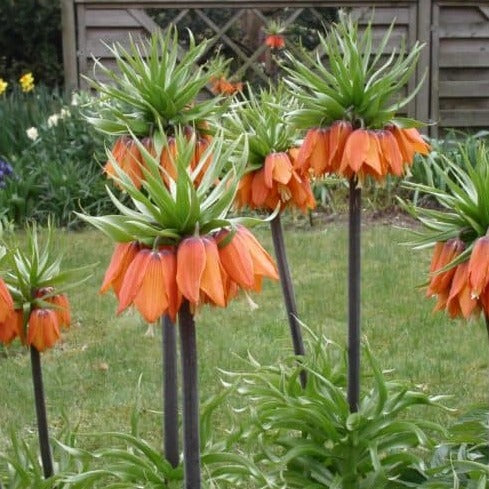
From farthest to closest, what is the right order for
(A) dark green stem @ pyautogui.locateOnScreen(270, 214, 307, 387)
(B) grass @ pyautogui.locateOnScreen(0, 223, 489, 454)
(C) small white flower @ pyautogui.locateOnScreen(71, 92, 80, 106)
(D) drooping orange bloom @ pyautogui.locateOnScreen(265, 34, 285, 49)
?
(D) drooping orange bloom @ pyautogui.locateOnScreen(265, 34, 285, 49)
(C) small white flower @ pyautogui.locateOnScreen(71, 92, 80, 106)
(B) grass @ pyautogui.locateOnScreen(0, 223, 489, 454)
(A) dark green stem @ pyautogui.locateOnScreen(270, 214, 307, 387)

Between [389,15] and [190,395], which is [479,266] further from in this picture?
[389,15]

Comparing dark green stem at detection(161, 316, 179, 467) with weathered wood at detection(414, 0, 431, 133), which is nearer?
dark green stem at detection(161, 316, 179, 467)

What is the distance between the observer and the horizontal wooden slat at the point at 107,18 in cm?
877

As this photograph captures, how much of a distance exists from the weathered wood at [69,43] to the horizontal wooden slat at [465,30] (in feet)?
10.4

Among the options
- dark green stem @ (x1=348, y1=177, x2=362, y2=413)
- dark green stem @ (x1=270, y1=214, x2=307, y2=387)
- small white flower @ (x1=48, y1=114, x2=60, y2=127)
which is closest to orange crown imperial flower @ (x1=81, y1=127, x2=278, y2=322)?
dark green stem @ (x1=348, y1=177, x2=362, y2=413)

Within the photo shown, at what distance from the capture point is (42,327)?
2.35 m

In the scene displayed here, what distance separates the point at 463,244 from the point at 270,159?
72cm

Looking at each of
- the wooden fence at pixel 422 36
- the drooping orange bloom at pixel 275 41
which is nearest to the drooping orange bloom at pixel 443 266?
the wooden fence at pixel 422 36

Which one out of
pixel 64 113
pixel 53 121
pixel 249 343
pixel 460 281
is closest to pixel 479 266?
pixel 460 281

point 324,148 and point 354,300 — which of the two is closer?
point 324,148

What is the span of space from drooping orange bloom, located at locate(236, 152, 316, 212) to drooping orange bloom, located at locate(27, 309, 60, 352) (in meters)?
0.65

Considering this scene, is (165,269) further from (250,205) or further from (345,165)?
(250,205)

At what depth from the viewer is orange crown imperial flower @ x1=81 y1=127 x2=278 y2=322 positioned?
1669 millimetres

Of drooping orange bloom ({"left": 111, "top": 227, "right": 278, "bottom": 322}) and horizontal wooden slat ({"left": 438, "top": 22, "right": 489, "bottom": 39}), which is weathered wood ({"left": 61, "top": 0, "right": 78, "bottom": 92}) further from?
drooping orange bloom ({"left": 111, "top": 227, "right": 278, "bottom": 322})
